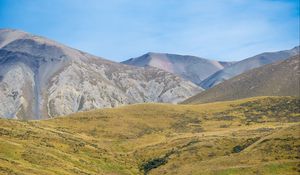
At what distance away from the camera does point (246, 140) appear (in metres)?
118

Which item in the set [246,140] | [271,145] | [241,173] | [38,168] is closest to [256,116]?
[246,140]

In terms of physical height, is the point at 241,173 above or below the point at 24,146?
below

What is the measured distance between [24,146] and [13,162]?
19.8 metres

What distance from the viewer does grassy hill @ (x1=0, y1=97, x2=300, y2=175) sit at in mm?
89500

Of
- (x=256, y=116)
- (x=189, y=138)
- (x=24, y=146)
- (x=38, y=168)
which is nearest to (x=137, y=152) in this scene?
(x=189, y=138)

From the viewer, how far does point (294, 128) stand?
351ft

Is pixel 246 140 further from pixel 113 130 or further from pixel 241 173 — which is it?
pixel 113 130

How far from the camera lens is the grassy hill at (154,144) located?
294ft

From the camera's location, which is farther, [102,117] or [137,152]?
[102,117]

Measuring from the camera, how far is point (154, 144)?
465 ft

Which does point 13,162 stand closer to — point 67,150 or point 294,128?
point 67,150

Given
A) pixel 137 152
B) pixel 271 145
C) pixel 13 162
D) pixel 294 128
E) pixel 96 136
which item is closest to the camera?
pixel 13 162

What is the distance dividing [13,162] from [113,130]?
85.1 metres

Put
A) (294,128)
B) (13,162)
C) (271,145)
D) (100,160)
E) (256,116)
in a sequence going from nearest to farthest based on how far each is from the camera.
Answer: (13,162) → (271,145) → (294,128) → (100,160) → (256,116)
